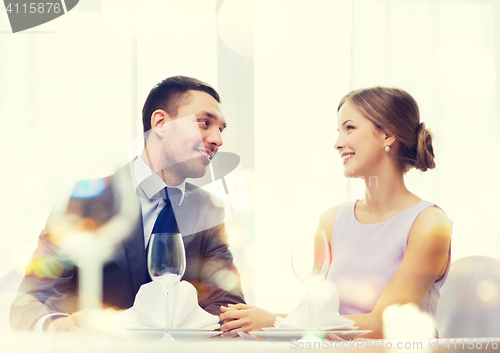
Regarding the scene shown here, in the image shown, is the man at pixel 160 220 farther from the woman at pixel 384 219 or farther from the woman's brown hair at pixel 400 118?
the woman's brown hair at pixel 400 118

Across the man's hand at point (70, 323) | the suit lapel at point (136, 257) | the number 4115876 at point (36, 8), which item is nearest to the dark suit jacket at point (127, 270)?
the suit lapel at point (136, 257)

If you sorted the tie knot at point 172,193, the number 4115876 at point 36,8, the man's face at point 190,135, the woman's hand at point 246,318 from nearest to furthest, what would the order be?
the woman's hand at point 246,318, the tie knot at point 172,193, the man's face at point 190,135, the number 4115876 at point 36,8

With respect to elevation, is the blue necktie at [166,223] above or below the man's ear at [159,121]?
below

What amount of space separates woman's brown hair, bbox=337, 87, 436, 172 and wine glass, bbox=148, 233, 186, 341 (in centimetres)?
94

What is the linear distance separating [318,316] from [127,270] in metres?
0.77

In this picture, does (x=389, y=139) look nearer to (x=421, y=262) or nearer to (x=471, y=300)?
(x=421, y=262)

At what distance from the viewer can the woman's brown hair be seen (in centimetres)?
149

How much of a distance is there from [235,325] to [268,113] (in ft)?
5.57

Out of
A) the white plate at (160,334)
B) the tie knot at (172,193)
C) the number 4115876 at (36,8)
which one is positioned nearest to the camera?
the white plate at (160,334)

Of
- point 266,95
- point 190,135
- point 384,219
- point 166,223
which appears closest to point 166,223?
point 166,223

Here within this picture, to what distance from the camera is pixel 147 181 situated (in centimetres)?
162

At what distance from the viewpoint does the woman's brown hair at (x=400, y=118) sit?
4.88 ft

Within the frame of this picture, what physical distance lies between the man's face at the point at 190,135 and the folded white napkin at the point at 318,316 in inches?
42.0

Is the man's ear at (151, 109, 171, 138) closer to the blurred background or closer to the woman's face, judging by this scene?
the blurred background
